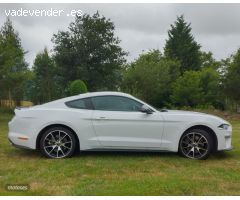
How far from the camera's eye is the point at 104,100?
838 centimetres

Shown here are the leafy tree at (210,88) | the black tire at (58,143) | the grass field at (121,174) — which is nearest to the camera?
the grass field at (121,174)

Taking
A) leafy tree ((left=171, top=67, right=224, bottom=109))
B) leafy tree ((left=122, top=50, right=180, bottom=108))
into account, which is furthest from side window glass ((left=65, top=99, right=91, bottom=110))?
leafy tree ((left=171, top=67, right=224, bottom=109))

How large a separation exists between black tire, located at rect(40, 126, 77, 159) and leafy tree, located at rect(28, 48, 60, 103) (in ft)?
96.3

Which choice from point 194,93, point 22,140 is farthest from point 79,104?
point 194,93

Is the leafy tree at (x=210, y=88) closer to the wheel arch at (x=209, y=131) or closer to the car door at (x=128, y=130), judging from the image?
the wheel arch at (x=209, y=131)

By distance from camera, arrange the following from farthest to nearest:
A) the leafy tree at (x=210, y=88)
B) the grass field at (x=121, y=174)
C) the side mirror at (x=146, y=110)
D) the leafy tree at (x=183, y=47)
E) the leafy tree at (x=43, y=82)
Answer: the leafy tree at (x=183, y=47)
the leafy tree at (x=210, y=88)
the leafy tree at (x=43, y=82)
the side mirror at (x=146, y=110)
the grass field at (x=121, y=174)

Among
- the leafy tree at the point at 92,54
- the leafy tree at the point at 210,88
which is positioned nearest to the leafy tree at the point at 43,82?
the leafy tree at the point at 92,54

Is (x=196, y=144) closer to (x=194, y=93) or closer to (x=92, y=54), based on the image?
(x=92, y=54)

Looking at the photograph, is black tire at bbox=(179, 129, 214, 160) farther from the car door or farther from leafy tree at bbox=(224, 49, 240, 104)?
leafy tree at bbox=(224, 49, 240, 104)

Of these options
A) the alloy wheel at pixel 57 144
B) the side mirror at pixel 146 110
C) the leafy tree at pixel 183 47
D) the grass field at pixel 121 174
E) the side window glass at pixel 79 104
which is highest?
the leafy tree at pixel 183 47

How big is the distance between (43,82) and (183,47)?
986 inches

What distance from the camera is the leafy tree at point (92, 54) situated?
3088cm

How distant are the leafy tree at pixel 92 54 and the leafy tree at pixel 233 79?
787 cm
